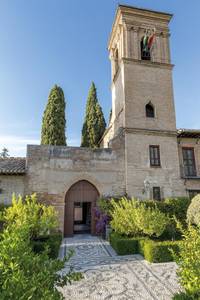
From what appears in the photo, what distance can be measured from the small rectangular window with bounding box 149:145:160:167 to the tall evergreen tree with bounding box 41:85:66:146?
37.2ft

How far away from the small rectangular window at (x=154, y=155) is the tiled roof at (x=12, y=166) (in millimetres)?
8948

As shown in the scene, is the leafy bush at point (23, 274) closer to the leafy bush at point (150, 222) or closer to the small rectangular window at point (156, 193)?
the leafy bush at point (150, 222)

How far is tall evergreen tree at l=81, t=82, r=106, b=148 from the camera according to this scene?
86.9 ft

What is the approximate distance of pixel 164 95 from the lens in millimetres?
17516

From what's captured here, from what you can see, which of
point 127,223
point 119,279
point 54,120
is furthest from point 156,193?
point 54,120

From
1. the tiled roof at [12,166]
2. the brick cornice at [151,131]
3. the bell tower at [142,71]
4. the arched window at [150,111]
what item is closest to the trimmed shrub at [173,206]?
the brick cornice at [151,131]

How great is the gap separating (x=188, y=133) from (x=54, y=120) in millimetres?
14540

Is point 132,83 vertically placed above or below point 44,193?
above

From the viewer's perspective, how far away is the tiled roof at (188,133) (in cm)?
1636

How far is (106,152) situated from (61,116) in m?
11.9

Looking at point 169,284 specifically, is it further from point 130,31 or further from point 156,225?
point 130,31

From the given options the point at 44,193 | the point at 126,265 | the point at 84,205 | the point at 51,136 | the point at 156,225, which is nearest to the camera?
the point at 126,265

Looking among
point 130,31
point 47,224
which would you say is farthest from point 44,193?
point 130,31

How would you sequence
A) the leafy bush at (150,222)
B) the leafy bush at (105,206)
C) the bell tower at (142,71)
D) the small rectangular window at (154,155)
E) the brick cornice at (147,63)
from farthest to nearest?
the brick cornice at (147,63) < the bell tower at (142,71) < the small rectangular window at (154,155) < the leafy bush at (105,206) < the leafy bush at (150,222)
